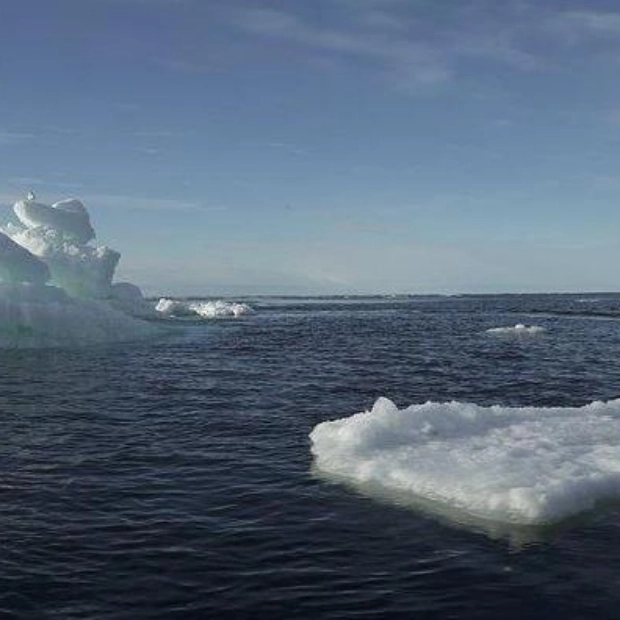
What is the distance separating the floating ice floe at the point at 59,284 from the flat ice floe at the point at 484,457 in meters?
27.6

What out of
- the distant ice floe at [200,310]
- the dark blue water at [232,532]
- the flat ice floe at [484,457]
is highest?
the distant ice floe at [200,310]

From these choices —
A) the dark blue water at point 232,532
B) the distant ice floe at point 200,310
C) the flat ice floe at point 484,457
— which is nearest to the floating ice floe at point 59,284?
the dark blue water at point 232,532

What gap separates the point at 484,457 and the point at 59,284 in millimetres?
47688

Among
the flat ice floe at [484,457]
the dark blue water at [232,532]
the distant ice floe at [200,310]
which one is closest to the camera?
the dark blue water at [232,532]

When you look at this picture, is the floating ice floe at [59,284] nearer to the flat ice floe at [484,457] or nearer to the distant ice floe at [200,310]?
the distant ice floe at [200,310]

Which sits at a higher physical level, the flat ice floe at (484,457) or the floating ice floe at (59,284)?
the floating ice floe at (59,284)

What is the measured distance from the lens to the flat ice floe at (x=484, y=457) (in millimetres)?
11234

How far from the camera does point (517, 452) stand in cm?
1381

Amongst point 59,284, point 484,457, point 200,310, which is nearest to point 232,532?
point 484,457

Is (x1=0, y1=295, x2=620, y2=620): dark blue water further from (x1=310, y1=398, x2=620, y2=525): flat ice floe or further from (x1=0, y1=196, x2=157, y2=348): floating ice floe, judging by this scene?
(x1=0, y1=196, x2=157, y2=348): floating ice floe

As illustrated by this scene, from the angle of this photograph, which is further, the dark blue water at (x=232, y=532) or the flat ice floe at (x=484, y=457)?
the flat ice floe at (x=484, y=457)

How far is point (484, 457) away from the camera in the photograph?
13.5m

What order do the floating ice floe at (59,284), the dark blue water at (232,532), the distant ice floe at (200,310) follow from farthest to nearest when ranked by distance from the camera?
the distant ice floe at (200,310) < the floating ice floe at (59,284) < the dark blue water at (232,532)

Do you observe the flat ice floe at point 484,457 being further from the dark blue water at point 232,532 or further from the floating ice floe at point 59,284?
the floating ice floe at point 59,284
